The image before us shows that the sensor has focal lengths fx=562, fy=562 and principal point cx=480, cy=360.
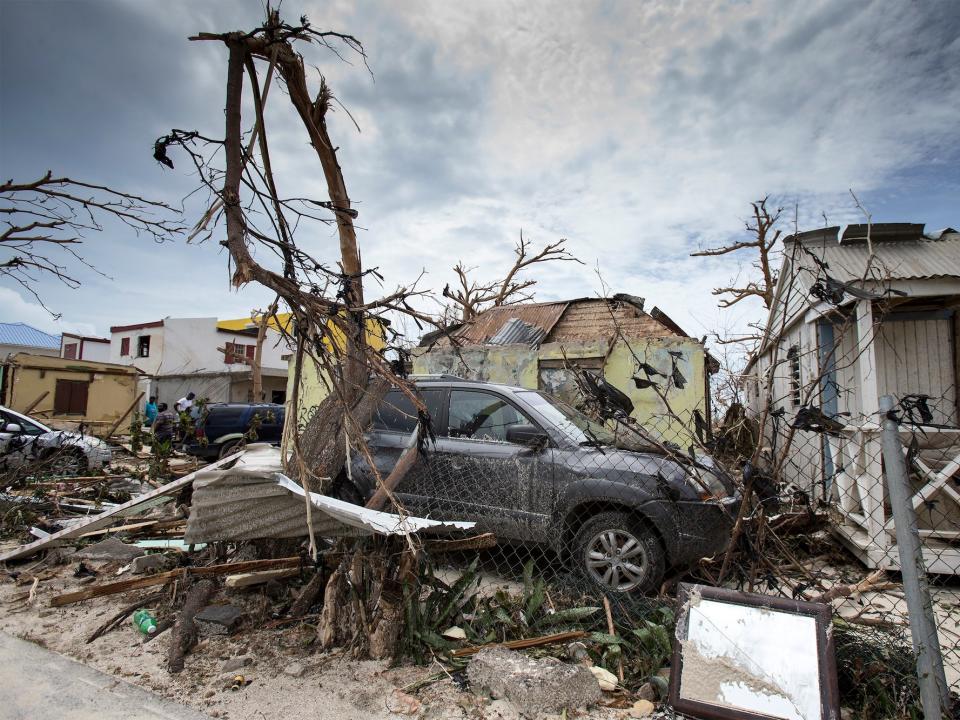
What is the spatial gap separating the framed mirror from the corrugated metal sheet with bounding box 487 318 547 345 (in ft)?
33.2

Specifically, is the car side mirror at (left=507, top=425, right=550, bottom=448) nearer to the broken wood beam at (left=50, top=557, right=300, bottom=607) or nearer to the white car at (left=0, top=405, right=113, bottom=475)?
the broken wood beam at (left=50, top=557, right=300, bottom=607)

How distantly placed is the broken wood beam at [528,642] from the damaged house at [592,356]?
3904 mm

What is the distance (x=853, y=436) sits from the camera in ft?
18.3

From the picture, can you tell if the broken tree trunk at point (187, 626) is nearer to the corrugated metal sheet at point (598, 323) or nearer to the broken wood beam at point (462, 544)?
the broken wood beam at point (462, 544)

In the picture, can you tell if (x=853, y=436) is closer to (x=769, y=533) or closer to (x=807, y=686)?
(x=769, y=533)

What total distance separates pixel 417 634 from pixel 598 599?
1220 millimetres

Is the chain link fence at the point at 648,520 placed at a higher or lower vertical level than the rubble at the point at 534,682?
higher

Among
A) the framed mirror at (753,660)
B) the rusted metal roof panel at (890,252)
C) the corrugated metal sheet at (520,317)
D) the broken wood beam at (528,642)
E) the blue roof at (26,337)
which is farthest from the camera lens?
the blue roof at (26,337)

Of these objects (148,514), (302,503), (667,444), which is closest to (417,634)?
(302,503)

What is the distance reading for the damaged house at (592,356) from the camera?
362 inches

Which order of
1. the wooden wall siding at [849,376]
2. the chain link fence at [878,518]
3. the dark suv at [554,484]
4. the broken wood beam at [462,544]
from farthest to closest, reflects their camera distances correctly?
the wooden wall siding at [849,376] < the dark suv at [554,484] < the chain link fence at [878,518] < the broken wood beam at [462,544]

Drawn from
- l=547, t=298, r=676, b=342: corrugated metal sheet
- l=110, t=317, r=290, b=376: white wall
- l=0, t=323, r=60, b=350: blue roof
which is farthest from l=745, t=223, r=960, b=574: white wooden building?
l=0, t=323, r=60, b=350: blue roof

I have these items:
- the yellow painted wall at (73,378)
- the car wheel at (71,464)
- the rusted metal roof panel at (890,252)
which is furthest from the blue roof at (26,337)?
the rusted metal roof panel at (890,252)

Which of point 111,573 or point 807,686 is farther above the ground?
point 807,686
